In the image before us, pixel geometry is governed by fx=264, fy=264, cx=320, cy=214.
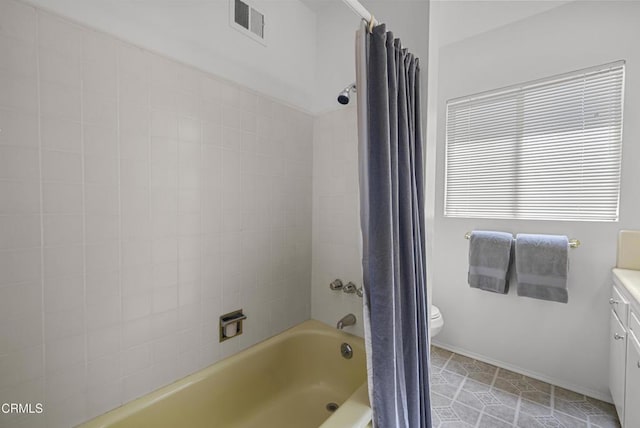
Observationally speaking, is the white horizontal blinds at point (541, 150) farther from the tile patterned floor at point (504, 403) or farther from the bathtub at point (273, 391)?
the bathtub at point (273, 391)

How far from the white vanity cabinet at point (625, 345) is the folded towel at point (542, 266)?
9.3 inches

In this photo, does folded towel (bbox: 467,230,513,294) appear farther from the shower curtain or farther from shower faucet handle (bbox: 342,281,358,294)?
the shower curtain

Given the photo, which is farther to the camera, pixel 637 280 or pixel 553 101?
pixel 553 101

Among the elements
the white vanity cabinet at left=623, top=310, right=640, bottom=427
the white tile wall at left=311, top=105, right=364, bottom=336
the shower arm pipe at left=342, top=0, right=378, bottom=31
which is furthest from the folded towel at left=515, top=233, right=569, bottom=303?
the shower arm pipe at left=342, top=0, right=378, bottom=31

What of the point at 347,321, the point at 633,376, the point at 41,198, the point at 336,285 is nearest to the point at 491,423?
the point at 633,376

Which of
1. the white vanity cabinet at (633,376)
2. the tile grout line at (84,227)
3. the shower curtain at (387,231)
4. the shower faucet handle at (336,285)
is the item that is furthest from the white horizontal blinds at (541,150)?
the tile grout line at (84,227)

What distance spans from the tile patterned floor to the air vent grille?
2506mm

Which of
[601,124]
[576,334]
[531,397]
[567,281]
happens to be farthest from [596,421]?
[601,124]

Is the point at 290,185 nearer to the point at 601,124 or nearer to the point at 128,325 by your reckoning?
the point at 128,325

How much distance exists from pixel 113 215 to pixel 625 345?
2486 mm

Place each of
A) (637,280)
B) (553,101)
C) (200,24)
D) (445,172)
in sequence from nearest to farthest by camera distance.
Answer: (200,24) → (637,280) → (553,101) → (445,172)

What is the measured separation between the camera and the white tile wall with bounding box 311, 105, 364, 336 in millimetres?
1681

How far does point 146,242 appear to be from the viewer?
3.63ft

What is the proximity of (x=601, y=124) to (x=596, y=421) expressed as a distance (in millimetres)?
1821
